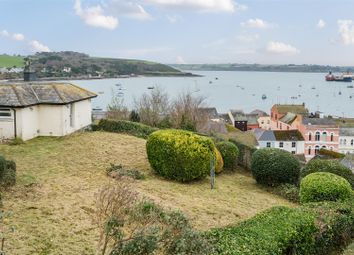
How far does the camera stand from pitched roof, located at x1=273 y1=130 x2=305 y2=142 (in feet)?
183

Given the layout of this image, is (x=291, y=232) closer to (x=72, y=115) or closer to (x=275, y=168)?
(x=275, y=168)

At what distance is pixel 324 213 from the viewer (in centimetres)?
1100

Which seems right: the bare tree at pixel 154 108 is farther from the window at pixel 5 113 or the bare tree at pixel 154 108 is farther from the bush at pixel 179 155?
the bush at pixel 179 155

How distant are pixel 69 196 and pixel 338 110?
110225 millimetres

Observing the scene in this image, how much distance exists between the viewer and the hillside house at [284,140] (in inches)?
2194

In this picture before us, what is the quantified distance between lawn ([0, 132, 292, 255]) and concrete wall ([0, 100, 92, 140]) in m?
0.67

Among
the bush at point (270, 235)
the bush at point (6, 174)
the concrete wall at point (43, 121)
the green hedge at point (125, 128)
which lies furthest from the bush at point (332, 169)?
the concrete wall at point (43, 121)

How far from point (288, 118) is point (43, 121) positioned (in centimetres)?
5661

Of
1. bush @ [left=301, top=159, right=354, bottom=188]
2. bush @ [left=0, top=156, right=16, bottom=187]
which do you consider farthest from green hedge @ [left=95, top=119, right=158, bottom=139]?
bush @ [left=0, top=156, right=16, bottom=187]

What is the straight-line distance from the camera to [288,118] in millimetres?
71312

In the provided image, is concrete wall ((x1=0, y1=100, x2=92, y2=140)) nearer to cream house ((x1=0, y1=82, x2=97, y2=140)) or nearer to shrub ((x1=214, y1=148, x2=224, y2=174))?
cream house ((x1=0, y1=82, x2=97, y2=140))

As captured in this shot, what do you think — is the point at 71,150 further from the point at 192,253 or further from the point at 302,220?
the point at 192,253

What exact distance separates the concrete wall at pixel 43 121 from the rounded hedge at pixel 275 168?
1011 centimetres

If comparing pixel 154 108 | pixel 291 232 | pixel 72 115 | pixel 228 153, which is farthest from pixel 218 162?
pixel 154 108
